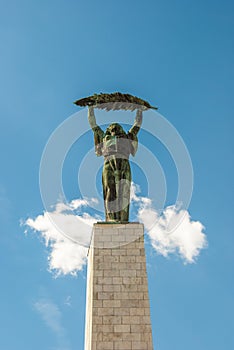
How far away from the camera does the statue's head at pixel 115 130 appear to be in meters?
18.0

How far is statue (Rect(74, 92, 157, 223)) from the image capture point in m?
16.7

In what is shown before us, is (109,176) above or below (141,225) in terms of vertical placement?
above

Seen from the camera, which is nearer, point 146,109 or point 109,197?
point 109,197

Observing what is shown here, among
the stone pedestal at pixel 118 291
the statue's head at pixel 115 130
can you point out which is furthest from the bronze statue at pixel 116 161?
the stone pedestal at pixel 118 291

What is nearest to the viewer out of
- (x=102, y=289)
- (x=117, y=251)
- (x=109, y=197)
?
(x=102, y=289)

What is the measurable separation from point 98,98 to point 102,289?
8396 mm

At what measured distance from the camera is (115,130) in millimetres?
18031

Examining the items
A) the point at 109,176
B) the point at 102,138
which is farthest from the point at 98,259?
the point at 102,138

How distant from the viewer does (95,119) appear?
18484 mm

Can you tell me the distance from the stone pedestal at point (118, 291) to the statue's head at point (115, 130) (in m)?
4.20

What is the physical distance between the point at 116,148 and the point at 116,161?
23.5 inches

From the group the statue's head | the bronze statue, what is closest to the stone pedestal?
the bronze statue

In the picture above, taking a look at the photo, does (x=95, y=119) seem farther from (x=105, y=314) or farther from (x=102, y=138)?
(x=105, y=314)

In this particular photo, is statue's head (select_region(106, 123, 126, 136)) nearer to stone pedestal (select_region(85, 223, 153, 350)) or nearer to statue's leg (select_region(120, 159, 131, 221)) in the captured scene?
statue's leg (select_region(120, 159, 131, 221))
